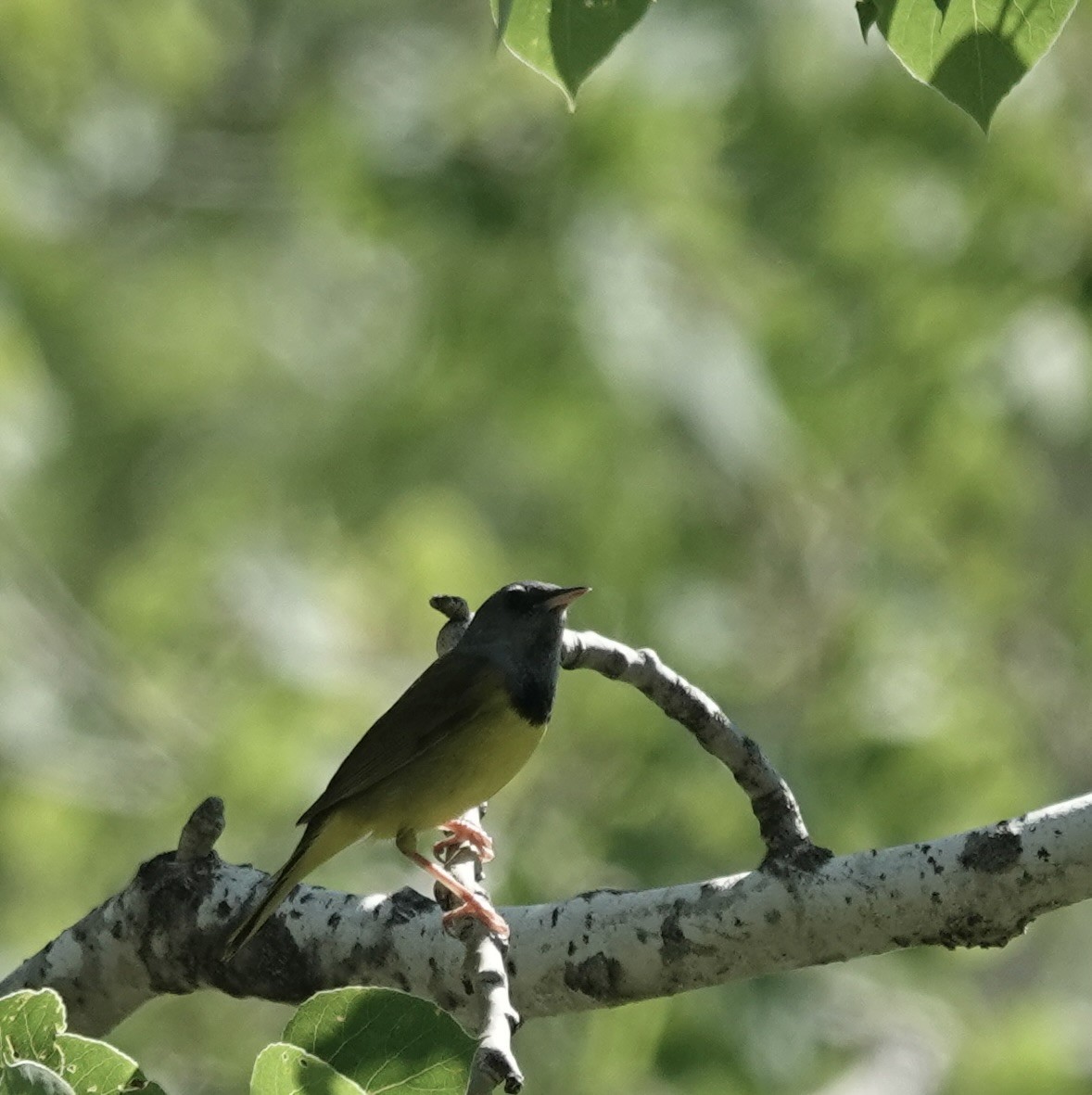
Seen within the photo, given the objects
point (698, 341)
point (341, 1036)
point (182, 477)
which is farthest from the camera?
point (182, 477)

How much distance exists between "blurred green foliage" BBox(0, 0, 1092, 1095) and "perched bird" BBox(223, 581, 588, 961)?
1.48m

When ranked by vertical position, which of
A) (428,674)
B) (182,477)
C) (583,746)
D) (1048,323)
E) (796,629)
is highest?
(182,477)

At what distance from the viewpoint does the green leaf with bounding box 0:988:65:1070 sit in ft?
7.66

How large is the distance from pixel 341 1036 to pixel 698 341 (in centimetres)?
688

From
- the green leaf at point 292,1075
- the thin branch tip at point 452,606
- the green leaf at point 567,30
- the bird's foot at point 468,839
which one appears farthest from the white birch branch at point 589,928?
the green leaf at point 567,30

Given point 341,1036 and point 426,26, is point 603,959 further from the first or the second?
point 426,26

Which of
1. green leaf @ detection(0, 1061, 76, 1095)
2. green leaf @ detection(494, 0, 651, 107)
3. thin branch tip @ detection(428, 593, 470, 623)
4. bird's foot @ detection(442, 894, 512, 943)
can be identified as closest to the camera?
green leaf @ detection(0, 1061, 76, 1095)

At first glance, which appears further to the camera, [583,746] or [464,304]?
[464,304]

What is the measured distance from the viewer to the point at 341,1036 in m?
2.35

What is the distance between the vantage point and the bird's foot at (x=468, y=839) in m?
5.19

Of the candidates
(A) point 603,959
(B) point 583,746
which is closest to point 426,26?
(B) point 583,746

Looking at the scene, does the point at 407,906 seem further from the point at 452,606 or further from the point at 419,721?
the point at 452,606

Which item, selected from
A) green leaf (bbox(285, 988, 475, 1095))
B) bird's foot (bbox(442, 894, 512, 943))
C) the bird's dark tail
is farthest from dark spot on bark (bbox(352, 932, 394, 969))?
green leaf (bbox(285, 988, 475, 1095))

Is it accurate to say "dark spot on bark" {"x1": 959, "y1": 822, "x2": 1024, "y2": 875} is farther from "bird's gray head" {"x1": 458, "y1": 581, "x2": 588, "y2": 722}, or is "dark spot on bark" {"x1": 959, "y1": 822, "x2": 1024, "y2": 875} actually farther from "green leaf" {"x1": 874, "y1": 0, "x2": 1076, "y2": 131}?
"bird's gray head" {"x1": 458, "y1": 581, "x2": 588, "y2": 722}
